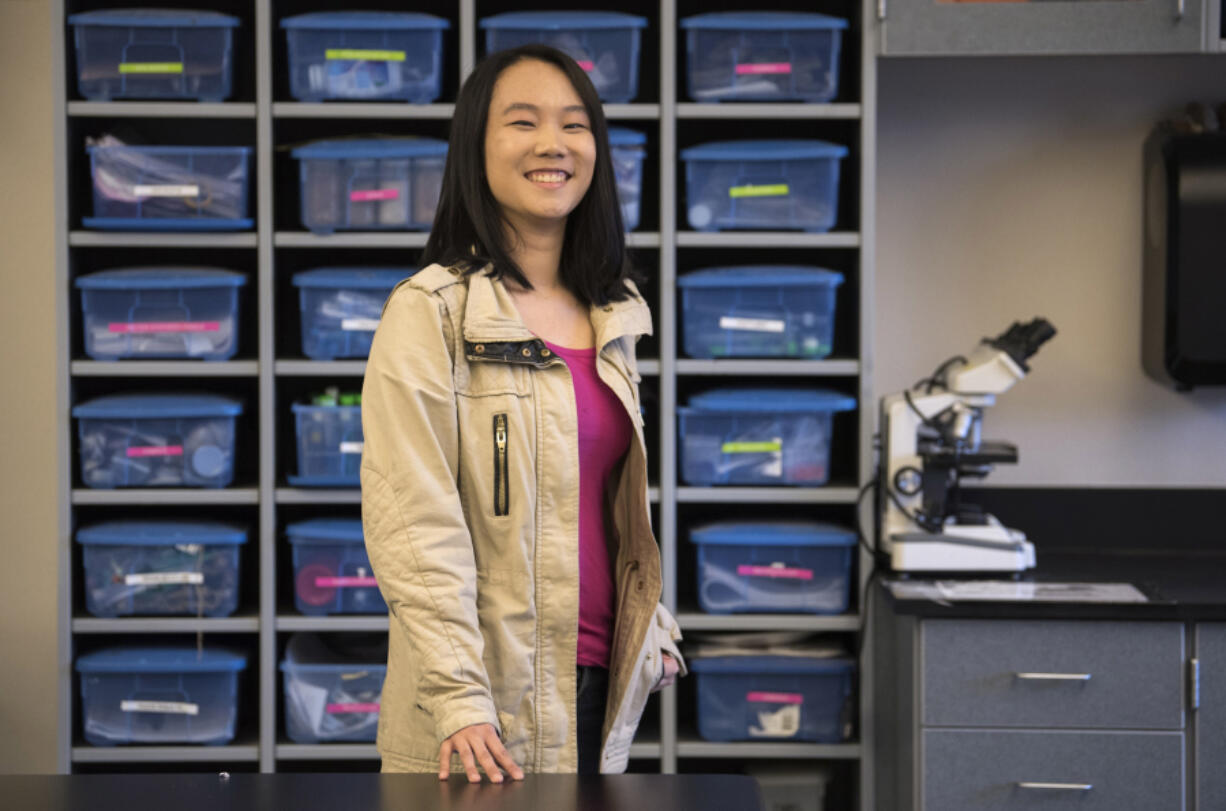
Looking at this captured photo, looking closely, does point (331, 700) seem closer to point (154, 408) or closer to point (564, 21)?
point (154, 408)

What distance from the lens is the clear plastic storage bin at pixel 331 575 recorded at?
270 cm

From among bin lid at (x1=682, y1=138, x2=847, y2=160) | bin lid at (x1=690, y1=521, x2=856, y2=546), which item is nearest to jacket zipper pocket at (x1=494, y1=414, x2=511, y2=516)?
bin lid at (x1=690, y1=521, x2=856, y2=546)

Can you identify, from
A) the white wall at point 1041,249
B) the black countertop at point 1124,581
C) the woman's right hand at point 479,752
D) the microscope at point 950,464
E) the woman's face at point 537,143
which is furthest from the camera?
the white wall at point 1041,249

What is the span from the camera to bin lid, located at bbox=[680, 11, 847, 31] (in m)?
2.63

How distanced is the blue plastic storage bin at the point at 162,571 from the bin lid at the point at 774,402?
1.06 metres

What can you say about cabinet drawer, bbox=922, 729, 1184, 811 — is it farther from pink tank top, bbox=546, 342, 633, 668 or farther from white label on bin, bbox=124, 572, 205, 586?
white label on bin, bbox=124, 572, 205, 586

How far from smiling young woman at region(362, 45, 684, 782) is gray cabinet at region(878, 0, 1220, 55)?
1.26m

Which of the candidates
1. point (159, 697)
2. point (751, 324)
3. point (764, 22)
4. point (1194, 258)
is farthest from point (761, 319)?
point (159, 697)

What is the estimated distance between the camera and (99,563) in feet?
8.77

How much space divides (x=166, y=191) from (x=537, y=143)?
1.42 metres

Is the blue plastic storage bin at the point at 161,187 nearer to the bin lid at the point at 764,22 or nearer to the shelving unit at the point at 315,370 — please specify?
the shelving unit at the point at 315,370

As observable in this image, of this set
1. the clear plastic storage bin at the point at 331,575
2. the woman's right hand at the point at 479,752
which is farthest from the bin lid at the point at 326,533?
the woman's right hand at the point at 479,752

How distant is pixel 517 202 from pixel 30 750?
6.21 ft

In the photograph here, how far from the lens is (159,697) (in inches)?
106
